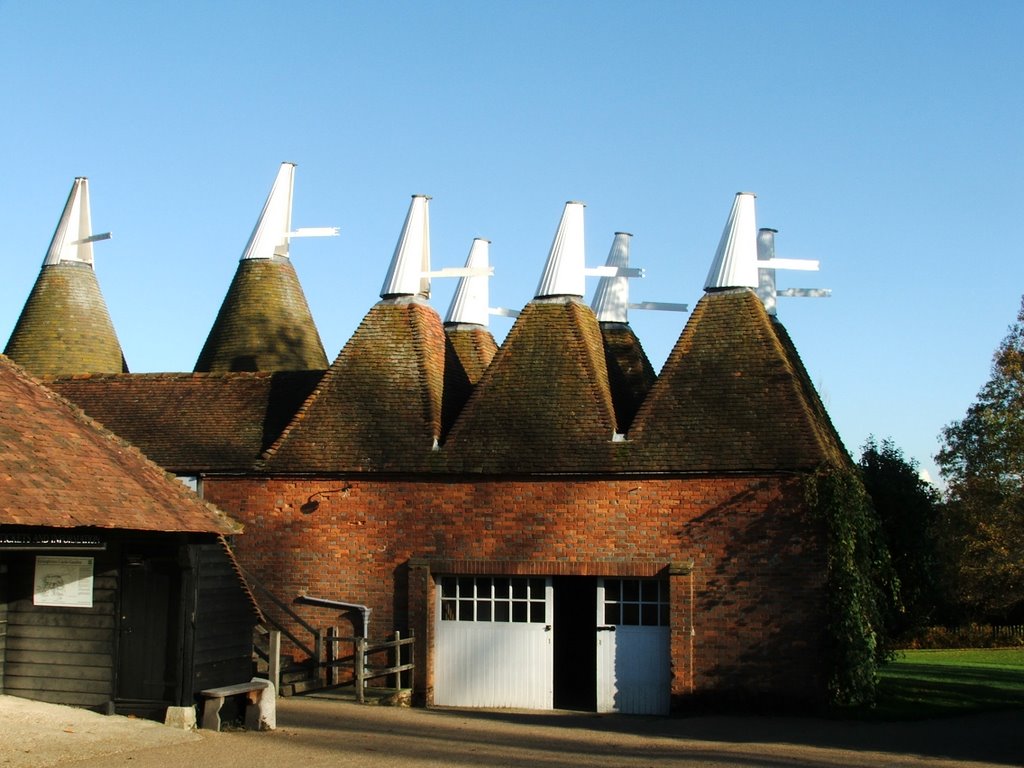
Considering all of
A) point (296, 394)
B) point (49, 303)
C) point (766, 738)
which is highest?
point (49, 303)

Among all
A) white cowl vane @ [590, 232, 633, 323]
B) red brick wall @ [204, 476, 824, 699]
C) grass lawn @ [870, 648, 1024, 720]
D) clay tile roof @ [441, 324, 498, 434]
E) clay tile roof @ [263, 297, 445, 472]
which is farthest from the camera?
white cowl vane @ [590, 232, 633, 323]

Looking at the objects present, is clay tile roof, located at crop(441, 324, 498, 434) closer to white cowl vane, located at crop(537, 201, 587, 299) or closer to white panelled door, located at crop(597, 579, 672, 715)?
white cowl vane, located at crop(537, 201, 587, 299)

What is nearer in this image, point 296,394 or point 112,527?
point 112,527

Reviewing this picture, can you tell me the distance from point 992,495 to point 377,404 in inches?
772

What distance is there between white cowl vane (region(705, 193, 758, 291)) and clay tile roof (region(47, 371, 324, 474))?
6.66 m

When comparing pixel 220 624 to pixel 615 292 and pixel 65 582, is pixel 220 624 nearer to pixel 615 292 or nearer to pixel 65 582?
pixel 65 582

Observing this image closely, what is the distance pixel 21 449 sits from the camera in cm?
1227

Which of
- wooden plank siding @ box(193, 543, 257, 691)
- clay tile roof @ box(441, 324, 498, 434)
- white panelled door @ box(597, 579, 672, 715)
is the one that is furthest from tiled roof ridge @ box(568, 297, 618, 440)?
wooden plank siding @ box(193, 543, 257, 691)

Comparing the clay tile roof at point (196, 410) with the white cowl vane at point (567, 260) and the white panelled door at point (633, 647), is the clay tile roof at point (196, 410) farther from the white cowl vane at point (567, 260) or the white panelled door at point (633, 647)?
the white panelled door at point (633, 647)

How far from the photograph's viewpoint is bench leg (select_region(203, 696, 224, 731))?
13.5m

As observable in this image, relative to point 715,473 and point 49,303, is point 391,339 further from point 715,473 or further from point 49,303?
point 49,303

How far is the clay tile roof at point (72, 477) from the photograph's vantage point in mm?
11508

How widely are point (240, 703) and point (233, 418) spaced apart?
22.6 ft

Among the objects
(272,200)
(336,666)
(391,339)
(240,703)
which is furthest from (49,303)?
(240,703)
